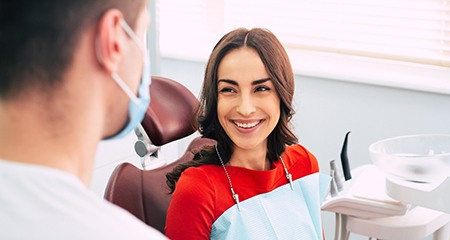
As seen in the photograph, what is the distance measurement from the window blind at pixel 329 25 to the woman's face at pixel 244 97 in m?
1.32

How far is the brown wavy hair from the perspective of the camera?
184 centimetres

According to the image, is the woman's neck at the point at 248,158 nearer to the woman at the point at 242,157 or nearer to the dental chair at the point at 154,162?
the woman at the point at 242,157

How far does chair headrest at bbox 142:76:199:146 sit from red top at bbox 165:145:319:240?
15 cm

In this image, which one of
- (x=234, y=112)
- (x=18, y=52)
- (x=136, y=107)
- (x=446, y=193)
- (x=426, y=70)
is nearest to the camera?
(x=18, y=52)

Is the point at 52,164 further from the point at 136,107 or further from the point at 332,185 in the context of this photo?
the point at 332,185

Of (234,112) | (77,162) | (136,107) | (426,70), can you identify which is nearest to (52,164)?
(77,162)

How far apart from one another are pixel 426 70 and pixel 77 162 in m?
2.41

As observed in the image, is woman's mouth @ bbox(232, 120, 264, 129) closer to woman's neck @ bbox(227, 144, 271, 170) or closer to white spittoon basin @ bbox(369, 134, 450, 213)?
woman's neck @ bbox(227, 144, 271, 170)

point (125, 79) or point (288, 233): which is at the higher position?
point (125, 79)

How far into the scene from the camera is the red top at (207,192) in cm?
175

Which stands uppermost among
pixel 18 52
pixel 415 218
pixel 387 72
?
pixel 18 52

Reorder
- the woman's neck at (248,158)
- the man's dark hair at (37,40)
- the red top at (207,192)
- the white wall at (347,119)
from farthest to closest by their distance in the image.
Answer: the white wall at (347,119)
the woman's neck at (248,158)
the red top at (207,192)
the man's dark hair at (37,40)

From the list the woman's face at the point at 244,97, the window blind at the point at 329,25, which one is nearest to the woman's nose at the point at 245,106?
the woman's face at the point at 244,97

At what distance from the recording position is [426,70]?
2.97m
